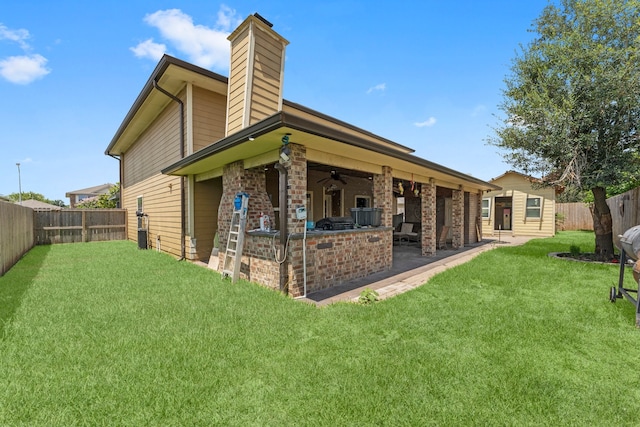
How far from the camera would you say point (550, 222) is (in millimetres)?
16484

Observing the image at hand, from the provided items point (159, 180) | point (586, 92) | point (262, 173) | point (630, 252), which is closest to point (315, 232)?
point (262, 173)

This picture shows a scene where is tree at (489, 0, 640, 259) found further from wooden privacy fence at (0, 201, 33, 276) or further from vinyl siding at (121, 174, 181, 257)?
wooden privacy fence at (0, 201, 33, 276)

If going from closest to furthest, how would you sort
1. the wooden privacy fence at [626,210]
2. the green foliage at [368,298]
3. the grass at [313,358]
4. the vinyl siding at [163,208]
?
the grass at [313,358], the green foliage at [368,298], the wooden privacy fence at [626,210], the vinyl siding at [163,208]

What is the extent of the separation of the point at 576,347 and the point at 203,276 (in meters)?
6.44

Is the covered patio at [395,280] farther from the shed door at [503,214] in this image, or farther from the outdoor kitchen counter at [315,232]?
the shed door at [503,214]

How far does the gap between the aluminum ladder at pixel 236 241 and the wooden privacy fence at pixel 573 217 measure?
22163 mm

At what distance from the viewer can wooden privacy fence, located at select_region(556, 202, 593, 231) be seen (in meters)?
19.5

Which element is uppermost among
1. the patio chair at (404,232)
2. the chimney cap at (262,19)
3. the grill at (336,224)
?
the chimney cap at (262,19)

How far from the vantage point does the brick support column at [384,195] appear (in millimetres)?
7391

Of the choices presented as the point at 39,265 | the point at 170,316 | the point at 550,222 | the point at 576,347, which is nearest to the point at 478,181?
the point at 550,222

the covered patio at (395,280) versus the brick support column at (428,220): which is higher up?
the brick support column at (428,220)

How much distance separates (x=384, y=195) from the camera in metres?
7.42

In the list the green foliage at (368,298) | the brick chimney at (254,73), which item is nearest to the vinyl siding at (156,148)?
the brick chimney at (254,73)

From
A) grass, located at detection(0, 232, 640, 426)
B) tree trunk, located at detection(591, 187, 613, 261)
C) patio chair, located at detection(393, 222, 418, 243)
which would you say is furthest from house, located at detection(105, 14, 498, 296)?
tree trunk, located at detection(591, 187, 613, 261)
